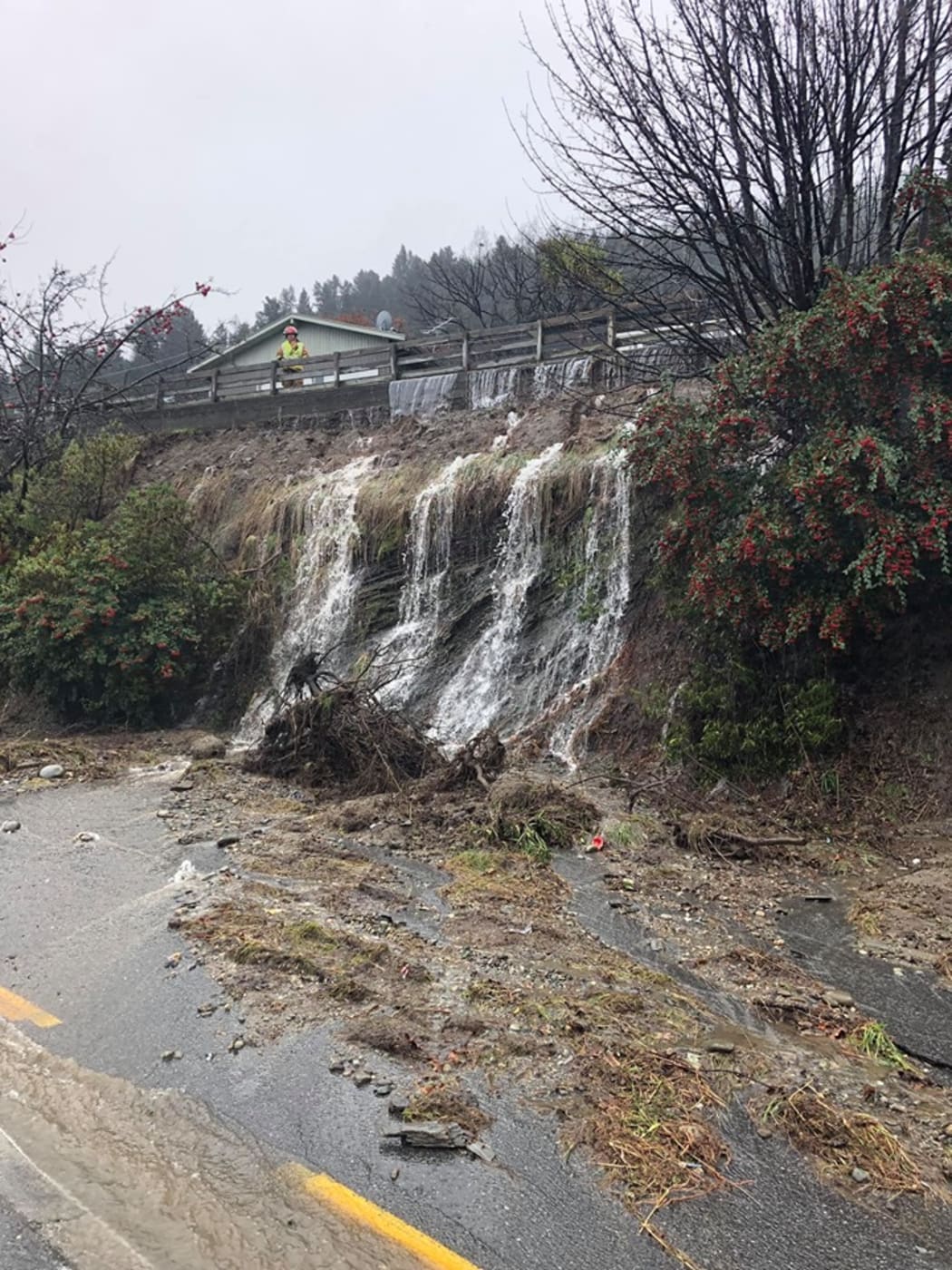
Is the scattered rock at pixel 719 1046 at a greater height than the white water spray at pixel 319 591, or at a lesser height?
lesser

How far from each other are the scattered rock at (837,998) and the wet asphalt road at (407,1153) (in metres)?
1.57

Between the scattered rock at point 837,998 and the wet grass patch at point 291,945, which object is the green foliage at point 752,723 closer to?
the scattered rock at point 837,998

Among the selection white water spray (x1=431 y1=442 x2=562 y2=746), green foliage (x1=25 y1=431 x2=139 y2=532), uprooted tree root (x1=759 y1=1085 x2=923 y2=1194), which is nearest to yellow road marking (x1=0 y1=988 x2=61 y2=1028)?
uprooted tree root (x1=759 y1=1085 x2=923 y2=1194)

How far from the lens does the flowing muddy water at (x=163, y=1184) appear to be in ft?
9.53

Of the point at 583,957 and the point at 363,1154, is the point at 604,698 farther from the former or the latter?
the point at 363,1154

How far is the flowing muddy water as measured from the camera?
291 centimetres

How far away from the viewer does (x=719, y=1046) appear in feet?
14.1

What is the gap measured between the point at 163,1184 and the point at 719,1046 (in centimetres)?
249

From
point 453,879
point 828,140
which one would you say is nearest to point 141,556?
point 453,879

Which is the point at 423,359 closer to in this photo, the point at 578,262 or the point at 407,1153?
the point at 578,262

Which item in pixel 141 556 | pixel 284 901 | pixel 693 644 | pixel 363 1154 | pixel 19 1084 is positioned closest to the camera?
pixel 363 1154

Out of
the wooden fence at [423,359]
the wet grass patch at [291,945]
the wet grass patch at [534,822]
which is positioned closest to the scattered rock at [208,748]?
the wet grass patch at [534,822]

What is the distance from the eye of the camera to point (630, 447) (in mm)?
10555

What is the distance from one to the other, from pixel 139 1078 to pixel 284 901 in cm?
212
